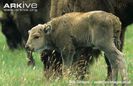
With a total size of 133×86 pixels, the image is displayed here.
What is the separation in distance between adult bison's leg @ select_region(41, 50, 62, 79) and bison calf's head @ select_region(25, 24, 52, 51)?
0.35 metres

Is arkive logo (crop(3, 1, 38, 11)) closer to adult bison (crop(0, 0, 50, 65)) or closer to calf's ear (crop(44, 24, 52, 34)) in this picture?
adult bison (crop(0, 0, 50, 65))

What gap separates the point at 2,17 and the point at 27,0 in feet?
3.90

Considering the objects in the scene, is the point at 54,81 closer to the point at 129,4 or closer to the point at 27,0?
the point at 129,4

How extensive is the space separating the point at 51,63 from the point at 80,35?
1.00 meters

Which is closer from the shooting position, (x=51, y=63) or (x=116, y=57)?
(x=116, y=57)

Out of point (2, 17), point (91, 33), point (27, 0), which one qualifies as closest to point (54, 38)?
point (91, 33)

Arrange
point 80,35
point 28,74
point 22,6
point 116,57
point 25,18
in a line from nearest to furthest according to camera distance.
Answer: point 116,57 → point 80,35 → point 28,74 → point 22,6 → point 25,18

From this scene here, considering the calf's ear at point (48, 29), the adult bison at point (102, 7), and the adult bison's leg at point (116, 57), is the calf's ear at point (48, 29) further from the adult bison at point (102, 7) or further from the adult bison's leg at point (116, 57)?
the adult bison's leg at point (116, 57)

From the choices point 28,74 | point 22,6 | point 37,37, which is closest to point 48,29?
point 37,37

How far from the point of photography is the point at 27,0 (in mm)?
11305

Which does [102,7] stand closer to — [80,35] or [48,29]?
[80,35]

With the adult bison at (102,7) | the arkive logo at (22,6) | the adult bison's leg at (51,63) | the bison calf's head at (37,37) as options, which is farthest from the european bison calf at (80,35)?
the arkive logo at (22,6)

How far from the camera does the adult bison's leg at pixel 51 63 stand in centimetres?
769

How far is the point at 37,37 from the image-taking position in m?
7.29
